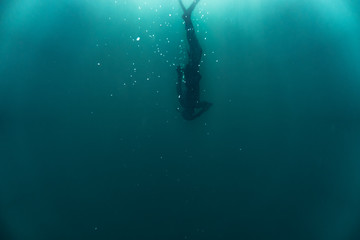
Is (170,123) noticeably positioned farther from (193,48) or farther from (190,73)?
(193,48)

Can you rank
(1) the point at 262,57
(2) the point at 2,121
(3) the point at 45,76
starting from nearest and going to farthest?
(2) the point at 2,121 < (3) the point at 45,76 < (1) the point at 262,57

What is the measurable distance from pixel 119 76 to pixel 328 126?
503 centimetres

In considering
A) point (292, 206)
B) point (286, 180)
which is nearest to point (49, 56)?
point (286, 180)

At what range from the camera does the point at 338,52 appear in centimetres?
535

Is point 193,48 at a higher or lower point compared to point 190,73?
higher

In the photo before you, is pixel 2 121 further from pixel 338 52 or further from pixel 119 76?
pixel 338 52

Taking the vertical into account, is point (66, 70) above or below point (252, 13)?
above

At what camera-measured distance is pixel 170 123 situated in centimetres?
636

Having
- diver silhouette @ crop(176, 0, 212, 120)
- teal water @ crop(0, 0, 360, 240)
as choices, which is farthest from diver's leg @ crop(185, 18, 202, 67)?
teal water @ crop(0, 0, 360, 240)

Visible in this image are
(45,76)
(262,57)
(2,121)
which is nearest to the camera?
(2,121)

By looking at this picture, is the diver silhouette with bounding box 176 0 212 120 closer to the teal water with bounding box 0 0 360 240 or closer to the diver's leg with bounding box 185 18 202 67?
the diver's leg with bounding box 185 18 202 67

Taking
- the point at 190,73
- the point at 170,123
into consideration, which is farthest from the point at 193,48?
the point at 170,123

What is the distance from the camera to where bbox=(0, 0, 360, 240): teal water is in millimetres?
5246

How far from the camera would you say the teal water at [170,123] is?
5.25 metres
